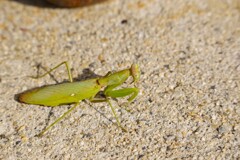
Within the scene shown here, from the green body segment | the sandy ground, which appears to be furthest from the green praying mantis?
the sandy ground

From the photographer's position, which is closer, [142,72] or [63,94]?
[63,94]

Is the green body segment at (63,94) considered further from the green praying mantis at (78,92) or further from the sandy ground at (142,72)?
the sandy ground at (142,72)

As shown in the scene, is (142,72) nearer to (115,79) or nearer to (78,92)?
(115,79)

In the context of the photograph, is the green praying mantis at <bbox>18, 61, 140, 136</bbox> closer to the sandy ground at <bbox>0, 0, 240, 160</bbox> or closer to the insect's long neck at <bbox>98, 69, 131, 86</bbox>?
the insect's long neck at <bbox>98, 69, 131, 86</bbox>

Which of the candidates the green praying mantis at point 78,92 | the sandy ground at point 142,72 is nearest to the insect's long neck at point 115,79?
the green praying mantis at point 78,92

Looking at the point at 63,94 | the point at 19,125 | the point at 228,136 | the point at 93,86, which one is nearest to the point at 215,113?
the point at 228,136

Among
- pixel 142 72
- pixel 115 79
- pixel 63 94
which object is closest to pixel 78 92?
pixel 63 94
